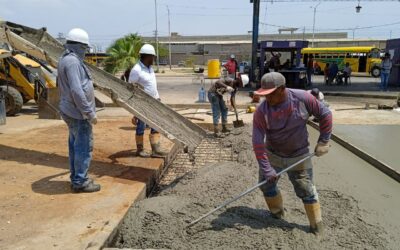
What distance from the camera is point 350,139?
802 centimetres

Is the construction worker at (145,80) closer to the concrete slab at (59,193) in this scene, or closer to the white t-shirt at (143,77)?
the white t-shirt at (143,77)

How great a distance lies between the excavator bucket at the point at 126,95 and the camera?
541 centimetres

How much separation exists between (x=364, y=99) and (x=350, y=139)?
28.8 feet

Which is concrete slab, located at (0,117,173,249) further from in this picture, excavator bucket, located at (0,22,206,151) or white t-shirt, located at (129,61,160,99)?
white t-shirt, located at (129,61,160,99)

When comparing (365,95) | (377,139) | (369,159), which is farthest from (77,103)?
(365,95)

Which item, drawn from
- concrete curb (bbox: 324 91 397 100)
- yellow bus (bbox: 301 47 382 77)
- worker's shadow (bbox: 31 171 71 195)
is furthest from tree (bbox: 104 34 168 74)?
worker's shadow (bbox: 31 171 71 195)

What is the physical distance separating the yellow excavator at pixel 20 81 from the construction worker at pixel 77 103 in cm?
669

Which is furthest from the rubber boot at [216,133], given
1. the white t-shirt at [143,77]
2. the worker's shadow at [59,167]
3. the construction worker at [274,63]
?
the construction worker at [274,63]

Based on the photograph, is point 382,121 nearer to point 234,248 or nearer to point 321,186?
point 321,186

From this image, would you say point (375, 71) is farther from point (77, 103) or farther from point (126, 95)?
point (77, 103)

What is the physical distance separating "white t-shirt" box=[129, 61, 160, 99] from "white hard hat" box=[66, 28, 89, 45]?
153 centimetres

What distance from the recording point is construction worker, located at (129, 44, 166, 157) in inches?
233

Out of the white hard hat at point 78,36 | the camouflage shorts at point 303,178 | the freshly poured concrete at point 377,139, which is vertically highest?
the white hard hat at point 78,36

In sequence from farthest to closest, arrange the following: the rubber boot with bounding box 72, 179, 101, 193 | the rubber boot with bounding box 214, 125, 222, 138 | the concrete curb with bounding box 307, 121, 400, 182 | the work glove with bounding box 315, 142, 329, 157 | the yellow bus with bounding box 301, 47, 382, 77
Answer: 1. the yellow bus with bounding box 301, 47, 382, 77
2. the rubber boot with bounding box 214, 125, 222, 138
3. the concrete curb with bounding box 307, 121, 400, 182
4. the rubber boot with bounding box 72, 179, 101, 193
5. the work glove with bounding box 315, 142, 329, 157
